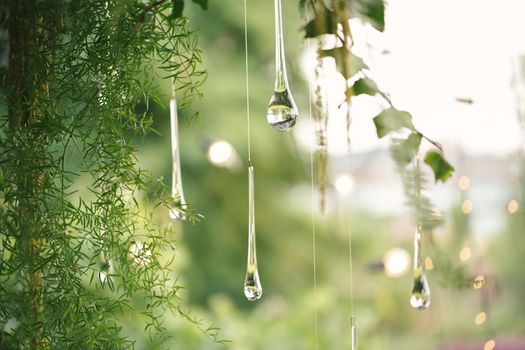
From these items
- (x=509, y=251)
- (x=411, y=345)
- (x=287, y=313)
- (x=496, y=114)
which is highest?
(x=496, y=114)

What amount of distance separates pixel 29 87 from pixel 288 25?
1554 mm

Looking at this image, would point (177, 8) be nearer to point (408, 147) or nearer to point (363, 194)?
point (408, 147)

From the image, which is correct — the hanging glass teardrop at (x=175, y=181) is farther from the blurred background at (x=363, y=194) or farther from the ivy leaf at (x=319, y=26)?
the blurred background at (x=363, y=194)

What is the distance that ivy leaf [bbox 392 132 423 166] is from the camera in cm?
49

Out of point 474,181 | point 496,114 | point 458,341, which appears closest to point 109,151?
point 496,114

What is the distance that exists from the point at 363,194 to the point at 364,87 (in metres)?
1.74

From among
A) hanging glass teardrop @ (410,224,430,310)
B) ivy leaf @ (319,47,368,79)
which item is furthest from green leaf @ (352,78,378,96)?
hanging glass teardrop @ (410,224,430,310)

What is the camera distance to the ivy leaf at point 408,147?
1.61 feet

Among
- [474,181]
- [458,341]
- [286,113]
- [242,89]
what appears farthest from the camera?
[242,89]

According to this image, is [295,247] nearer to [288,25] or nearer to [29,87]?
[288,25]

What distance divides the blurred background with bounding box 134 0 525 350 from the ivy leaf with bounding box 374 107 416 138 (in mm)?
648

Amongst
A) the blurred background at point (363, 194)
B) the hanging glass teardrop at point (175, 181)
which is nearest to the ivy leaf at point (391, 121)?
the hanging glass teardrop at point (175, 181)

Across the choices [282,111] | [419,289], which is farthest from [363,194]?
[282,111]

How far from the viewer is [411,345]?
6.73 ft
